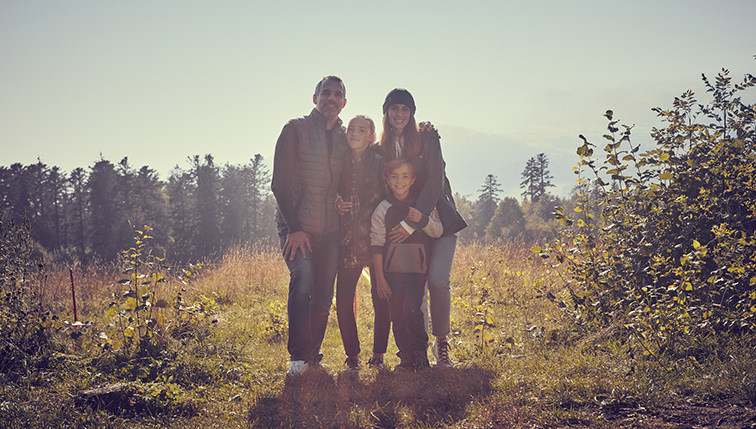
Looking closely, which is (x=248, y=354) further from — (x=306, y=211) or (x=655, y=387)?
(x=655, y=387)

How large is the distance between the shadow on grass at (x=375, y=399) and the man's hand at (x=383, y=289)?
0.64 m

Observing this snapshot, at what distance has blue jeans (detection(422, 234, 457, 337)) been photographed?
4.33m

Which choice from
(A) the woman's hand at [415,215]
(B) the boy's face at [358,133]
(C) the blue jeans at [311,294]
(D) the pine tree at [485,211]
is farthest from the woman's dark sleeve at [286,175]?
(D) the pine tree at [485,211]

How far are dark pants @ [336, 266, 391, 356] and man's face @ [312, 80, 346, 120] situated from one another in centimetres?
138

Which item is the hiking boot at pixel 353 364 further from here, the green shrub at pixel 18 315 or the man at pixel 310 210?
the green shrub at pixel 18 315

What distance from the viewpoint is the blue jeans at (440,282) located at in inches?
171

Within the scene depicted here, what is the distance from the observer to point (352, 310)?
14.7ft

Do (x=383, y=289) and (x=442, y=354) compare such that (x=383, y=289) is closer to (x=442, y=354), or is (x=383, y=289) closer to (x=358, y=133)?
(x=442, y=354)

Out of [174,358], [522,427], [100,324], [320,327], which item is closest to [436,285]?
[320,327]

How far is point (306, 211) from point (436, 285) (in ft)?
4.20

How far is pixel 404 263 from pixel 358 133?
121 cm

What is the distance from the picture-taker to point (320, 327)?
4414 mm

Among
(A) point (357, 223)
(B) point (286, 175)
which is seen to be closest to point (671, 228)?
(A) point (357, 223)

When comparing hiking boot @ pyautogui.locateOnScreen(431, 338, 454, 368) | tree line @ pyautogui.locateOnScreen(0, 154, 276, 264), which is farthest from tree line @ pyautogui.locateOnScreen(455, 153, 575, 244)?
hiking boot @ pyautogui.locateOnScreen(431, 338, 454, 368)
